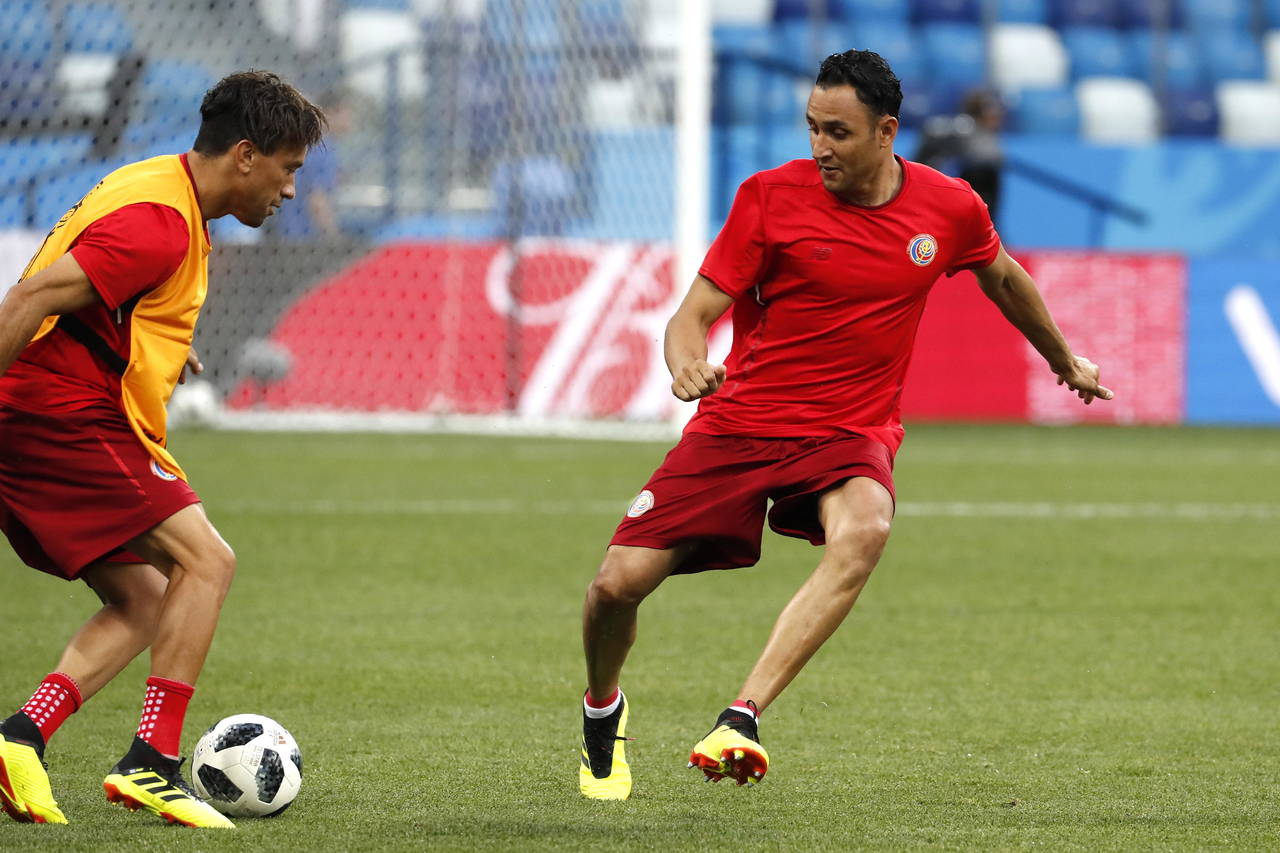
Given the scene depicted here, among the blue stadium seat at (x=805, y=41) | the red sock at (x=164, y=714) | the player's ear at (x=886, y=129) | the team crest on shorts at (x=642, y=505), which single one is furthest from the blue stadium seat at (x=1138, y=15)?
the red sock at (x=164, y=714)

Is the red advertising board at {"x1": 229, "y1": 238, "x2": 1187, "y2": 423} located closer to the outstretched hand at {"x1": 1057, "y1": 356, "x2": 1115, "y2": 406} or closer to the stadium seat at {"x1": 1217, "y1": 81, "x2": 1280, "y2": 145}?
the stadium seat at {"x1": 1217, "y1": 81, "x2": 1280, "y2": 145}

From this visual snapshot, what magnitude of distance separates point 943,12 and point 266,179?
59.2 ft

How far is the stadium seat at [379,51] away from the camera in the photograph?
51.6ft

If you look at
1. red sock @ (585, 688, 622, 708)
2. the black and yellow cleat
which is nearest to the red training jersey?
red sock @ (585, 688, 622, 708)

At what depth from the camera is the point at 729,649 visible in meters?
6.65

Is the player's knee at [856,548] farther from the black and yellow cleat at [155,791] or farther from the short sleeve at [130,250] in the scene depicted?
the short sleeve at [130,250]

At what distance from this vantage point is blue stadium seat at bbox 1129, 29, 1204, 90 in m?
21.3

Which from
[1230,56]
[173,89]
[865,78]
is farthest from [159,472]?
[1230,56]

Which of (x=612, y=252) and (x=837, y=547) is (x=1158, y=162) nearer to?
(x=612, y=252)

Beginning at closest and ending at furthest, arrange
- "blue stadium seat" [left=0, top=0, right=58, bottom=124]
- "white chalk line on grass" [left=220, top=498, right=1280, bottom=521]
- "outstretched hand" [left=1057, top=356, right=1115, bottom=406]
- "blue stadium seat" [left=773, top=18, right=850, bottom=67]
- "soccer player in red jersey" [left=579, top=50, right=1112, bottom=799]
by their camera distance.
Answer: "soccer player in red jersey" [left=579, top=50, right=1112, bottom=799] < "outstretched hand" [left=1057, top=356, right=1115, bottom=406] < "white chalk line on grass" [left=220, top=498, right=1280, bottom=521] < "blue stadium seat" [left=0, top=0, right=58, bottom=124] < "blue stadium seat" [left=773, top=18, right=850, bottom=67]

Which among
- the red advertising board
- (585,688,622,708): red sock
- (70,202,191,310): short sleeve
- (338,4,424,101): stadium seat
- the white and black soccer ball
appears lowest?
the red advertising board

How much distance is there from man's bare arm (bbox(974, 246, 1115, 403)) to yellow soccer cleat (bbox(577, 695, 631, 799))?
1.42m

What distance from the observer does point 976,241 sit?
478 cm

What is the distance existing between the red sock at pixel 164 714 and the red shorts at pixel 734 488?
1.04 m
